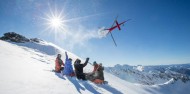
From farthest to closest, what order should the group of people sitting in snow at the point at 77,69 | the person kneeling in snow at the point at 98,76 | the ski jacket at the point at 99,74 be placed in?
1. the ski jacket at the point at 99,74
2. the person kneeling in snow at the point at 98,76
3. the group of people sitting in snow at the point at 77,69

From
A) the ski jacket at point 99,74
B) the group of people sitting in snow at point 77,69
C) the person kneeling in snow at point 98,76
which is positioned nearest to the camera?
the group of people sitting in snow at point 77,69

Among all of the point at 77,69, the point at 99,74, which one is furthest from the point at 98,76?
the point at 77,69

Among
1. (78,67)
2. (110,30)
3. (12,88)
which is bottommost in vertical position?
(12,88)

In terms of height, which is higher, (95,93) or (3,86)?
(3,86)

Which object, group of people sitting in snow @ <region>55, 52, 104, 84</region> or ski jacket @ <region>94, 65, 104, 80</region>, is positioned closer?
group of people sitting in snow @ <region>55, 52, 104, 84</region>

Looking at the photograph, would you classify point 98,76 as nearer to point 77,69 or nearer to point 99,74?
point 99,74

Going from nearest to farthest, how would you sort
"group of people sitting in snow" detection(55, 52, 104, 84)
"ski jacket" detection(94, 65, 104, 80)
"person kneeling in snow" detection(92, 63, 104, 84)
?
"group of people sitting in snow" detection(55, 52, 104, 84), "person kneeling in snow" detection(92, 63, 104, 84), "ski jacket" detection(94, 65, 104, 80)

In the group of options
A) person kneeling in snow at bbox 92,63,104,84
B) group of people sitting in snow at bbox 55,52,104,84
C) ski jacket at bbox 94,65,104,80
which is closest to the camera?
group of people sitting in snow at bbox 55,52,104,84

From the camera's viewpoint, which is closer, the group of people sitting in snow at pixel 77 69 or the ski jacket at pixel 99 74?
the group of people sitting in snow at pixel 77 69

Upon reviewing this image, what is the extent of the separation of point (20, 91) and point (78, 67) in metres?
9.05

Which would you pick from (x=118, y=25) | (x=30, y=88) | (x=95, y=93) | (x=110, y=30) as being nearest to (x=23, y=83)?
(x=30, y=88)

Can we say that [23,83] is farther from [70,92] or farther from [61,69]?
[61,69]

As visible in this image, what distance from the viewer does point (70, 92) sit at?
10.7 meters

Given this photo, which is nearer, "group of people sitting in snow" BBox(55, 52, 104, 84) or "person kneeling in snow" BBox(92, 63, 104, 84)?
"group of people sitting in snow" BBox(55, 52, 104, 84)
